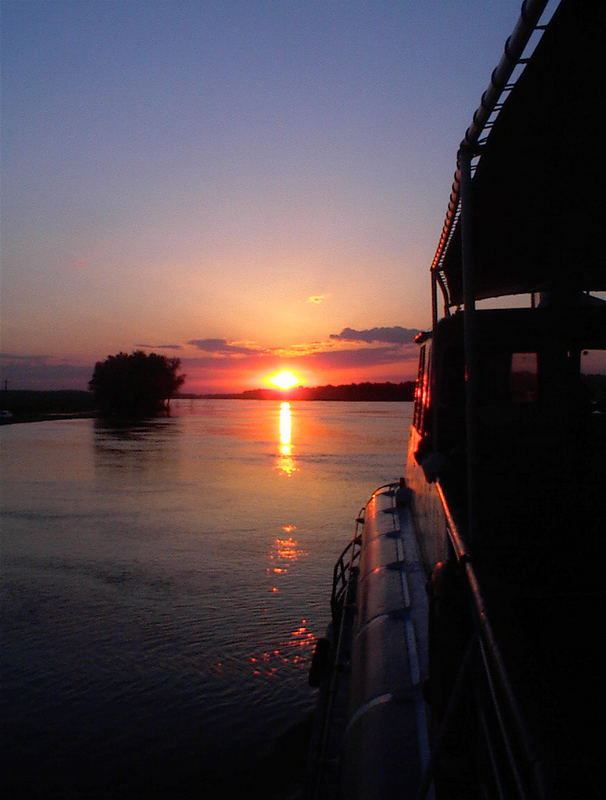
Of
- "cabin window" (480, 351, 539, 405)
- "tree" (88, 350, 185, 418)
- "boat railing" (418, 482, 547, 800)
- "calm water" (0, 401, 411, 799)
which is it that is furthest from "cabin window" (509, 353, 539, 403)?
"tree" (88, 350, 185, 418)

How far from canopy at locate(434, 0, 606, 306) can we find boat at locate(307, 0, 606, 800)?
1 centimetres

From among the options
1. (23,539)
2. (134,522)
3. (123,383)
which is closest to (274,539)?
(134,522)

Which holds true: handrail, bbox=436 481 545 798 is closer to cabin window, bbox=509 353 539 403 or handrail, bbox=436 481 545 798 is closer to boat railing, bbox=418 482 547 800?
boat railing, bbox=418 482 547 800

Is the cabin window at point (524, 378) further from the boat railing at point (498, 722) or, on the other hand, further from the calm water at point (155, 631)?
the boat railing at point (498, 722)

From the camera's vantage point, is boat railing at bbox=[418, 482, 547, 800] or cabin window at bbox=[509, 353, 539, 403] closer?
boat railing at bbox=[418, 482, 547, 800]

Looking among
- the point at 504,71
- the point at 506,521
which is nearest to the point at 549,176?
the point at 504,71

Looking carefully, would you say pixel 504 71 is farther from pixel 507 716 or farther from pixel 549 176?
pixel 507 716

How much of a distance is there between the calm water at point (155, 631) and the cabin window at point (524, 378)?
4.36 m

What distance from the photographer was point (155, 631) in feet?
33.9

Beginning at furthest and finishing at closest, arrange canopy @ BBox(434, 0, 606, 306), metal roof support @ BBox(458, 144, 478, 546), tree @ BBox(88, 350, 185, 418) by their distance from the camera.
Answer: tree @ BBox(88, 350, 185, 418), metal roof support @ BBox(458, 144, 478, 546), canopy @ BBox(434, 0, 606, 306)

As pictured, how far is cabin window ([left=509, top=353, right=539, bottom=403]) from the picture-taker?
711 cm

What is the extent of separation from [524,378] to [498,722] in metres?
5.63

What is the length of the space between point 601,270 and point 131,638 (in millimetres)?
8031

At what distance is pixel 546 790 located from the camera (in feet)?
5.02
